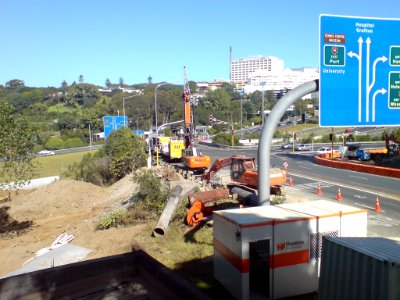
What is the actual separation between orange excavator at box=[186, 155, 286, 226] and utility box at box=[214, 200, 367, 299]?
6.10 metres

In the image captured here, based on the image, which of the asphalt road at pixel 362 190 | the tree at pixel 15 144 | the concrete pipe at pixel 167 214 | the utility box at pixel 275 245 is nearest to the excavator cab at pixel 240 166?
the asphalt road at pixel 362 190

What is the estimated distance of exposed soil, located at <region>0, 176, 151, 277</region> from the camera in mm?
15469

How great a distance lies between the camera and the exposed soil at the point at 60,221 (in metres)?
15.5

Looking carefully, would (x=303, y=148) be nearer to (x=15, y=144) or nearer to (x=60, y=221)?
(x=60, y=221)

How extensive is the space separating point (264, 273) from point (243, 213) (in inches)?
58.7

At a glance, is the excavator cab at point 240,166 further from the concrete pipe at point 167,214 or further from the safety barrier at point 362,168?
the safety barrier at point 362,168

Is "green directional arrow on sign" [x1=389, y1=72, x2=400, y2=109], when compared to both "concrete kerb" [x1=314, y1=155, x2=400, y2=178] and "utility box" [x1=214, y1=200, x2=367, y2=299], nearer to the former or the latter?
A: "utility box" [x1=214, y1=200, x2=367, y2=299]

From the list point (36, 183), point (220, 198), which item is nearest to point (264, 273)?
point (220, 198)

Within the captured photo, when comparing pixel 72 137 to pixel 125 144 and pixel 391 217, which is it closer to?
pixel 125 144

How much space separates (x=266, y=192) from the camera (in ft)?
28.8

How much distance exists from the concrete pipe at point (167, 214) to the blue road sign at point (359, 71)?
859cm

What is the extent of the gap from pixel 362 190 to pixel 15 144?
793 inches

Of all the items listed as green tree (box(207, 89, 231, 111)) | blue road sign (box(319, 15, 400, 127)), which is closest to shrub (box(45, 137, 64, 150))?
green tree (box(207, 89, 231, 111))

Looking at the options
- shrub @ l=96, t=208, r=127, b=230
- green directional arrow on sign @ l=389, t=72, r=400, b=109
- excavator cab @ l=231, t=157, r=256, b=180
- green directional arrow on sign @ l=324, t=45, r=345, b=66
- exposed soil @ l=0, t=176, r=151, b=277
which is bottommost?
exposed soil @ l=0, t=176, r=151, b=277
